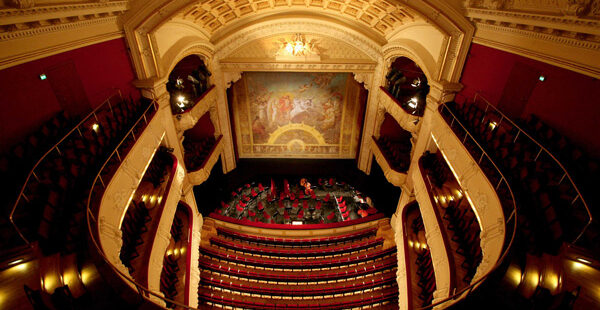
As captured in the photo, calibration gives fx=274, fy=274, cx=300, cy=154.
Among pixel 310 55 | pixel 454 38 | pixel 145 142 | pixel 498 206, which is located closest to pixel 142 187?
pixel 145 142

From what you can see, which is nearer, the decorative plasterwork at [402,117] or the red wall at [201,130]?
the decorative plasterwork at [402,117]

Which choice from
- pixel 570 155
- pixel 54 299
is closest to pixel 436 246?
pixel 570 155

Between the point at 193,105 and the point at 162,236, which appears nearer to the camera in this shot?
the point at 162,236

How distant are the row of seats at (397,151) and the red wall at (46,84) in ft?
25.3

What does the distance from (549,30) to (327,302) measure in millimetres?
7457

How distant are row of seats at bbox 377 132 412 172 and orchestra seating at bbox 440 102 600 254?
3.62 meters

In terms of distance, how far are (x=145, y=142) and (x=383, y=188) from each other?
8.40m

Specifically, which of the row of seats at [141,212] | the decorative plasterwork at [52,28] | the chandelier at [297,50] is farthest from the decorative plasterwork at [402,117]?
the decorative plasterwork at [52,28]

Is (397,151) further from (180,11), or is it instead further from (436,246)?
(180,11)

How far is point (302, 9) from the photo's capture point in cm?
852

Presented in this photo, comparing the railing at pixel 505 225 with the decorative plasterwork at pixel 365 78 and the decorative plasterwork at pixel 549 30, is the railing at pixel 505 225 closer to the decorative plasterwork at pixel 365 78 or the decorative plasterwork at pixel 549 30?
the decorative plasterwork at pixel 549 30

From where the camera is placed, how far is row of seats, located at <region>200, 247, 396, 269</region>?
830cm

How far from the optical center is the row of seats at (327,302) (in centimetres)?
725

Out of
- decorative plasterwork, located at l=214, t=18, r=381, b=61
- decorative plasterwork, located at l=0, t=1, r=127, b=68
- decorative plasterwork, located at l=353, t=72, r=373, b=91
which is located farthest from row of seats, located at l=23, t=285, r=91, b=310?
decorative plasterwork, located at l=353, t=72, r=373, b=91
